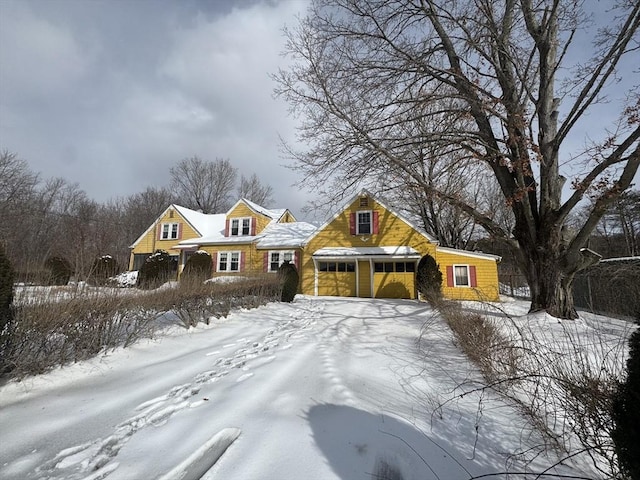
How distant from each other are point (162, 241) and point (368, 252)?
1790cm

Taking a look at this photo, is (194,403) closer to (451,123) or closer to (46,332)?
(46,332)

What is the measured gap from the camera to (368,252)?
16.5 metres

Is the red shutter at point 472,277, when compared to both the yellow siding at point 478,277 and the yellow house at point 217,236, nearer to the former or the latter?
the yellow siding at point 478,277

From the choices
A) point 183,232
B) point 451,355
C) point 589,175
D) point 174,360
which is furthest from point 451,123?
point 183,232

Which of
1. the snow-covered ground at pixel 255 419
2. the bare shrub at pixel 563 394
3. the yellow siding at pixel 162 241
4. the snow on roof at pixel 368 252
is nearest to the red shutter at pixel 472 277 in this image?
the snow on roof at pixel 368 252

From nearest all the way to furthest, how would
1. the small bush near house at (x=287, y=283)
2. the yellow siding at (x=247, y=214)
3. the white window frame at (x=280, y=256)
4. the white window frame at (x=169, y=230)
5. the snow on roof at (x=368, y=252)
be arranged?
the small bush near house at (x=287, y=283), the snow on roof at (x=368, y=252), the white window frame at (x=280, y=256), the yellow siding at (x=247, y=214), the white window frame at (x=169, y=230)

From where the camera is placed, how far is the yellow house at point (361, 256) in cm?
1645

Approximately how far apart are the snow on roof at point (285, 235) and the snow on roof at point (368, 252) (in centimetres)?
215

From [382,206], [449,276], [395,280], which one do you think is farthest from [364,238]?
[449,276]

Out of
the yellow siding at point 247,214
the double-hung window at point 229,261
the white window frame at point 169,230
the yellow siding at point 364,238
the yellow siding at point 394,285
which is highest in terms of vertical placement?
the yellow siding at point 247,214

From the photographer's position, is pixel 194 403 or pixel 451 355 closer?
pixel 194 403

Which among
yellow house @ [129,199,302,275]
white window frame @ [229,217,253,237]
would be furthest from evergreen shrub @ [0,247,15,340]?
white window frame @ [229,217,253,237]

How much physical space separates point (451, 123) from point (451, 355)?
7.24 meters

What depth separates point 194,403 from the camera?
10.9 ft
